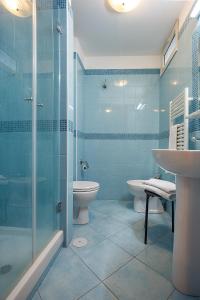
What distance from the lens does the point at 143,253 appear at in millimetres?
1405

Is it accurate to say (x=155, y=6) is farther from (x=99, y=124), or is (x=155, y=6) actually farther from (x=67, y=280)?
(x=67, y=280)

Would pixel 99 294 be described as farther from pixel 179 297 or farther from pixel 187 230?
pixel 187 230

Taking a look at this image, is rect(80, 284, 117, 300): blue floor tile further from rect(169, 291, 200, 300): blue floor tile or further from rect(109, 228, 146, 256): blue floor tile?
rect(109, 228, 146, 256): blue floor tile

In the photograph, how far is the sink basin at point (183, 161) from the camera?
32.1 inches

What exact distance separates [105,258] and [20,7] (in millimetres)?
1899

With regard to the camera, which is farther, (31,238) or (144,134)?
(144,134)

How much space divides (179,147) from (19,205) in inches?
62.7

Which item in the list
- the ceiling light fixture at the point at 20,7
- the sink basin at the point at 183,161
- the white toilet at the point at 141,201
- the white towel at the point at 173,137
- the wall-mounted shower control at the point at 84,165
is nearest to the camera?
the sink basin at the point at 183,161

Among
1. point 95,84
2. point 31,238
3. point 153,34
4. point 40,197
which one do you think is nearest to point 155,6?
point 153,34

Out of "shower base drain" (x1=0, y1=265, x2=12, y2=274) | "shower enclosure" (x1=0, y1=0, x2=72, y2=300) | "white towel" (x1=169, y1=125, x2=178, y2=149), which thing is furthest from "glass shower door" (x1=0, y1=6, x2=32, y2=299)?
"white towel" (x1=169, y1=125, x2=178, y2=149)

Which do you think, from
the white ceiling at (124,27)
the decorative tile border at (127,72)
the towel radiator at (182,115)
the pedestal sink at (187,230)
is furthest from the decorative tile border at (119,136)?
the pedestal sink at (187,230)

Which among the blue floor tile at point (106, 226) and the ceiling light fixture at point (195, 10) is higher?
the ceiling light fixture at point (195, 10)

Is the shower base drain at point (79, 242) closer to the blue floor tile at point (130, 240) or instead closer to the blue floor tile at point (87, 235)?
the blue floor tile at point (87, 235)

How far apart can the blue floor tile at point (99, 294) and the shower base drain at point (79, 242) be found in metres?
0.48
